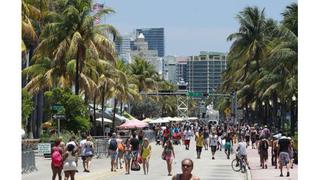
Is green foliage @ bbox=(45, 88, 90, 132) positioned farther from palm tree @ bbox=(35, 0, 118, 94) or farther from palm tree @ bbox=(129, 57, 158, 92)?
palm tree @ bbox=(129, 57, 158, 92)

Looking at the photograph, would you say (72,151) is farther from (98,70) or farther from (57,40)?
(98,70)

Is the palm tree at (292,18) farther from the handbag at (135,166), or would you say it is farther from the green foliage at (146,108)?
the green foliage at (146,108)

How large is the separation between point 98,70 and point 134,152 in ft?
102

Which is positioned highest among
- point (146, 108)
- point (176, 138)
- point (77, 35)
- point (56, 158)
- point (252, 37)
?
point (252, 37)

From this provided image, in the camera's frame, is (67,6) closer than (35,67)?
Yes

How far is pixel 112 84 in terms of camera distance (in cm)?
7000

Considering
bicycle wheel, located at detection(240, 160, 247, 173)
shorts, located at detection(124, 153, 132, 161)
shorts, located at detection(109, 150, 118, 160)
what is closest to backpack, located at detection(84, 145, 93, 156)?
shorts, located at detection(109, 150, 118, 160)

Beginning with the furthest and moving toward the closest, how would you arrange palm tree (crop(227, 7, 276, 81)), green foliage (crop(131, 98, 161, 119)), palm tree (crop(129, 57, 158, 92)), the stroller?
green foliage (crop(131, 98, 161, 119))
palm tree (crop(129, 57, 158, 92))
palm tree (crop(227, 7, 276, 81))
the stroller

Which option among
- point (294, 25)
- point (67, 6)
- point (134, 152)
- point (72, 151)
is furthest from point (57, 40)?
point (72, 151)

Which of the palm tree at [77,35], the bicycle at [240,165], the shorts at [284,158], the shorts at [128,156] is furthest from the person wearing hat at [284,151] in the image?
the palm tree at [77,35]

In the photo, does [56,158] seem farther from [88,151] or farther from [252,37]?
[252,37]

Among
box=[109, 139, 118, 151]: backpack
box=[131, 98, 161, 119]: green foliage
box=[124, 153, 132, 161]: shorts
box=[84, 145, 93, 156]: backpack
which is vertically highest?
box=[131, 98, 161, 119]: green foliage

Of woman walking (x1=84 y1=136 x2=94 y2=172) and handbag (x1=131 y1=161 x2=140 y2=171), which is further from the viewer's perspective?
handbag (x1=131 y1=161 x2=140 y2=171)

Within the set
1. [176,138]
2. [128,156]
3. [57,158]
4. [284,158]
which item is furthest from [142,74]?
[57,158]
